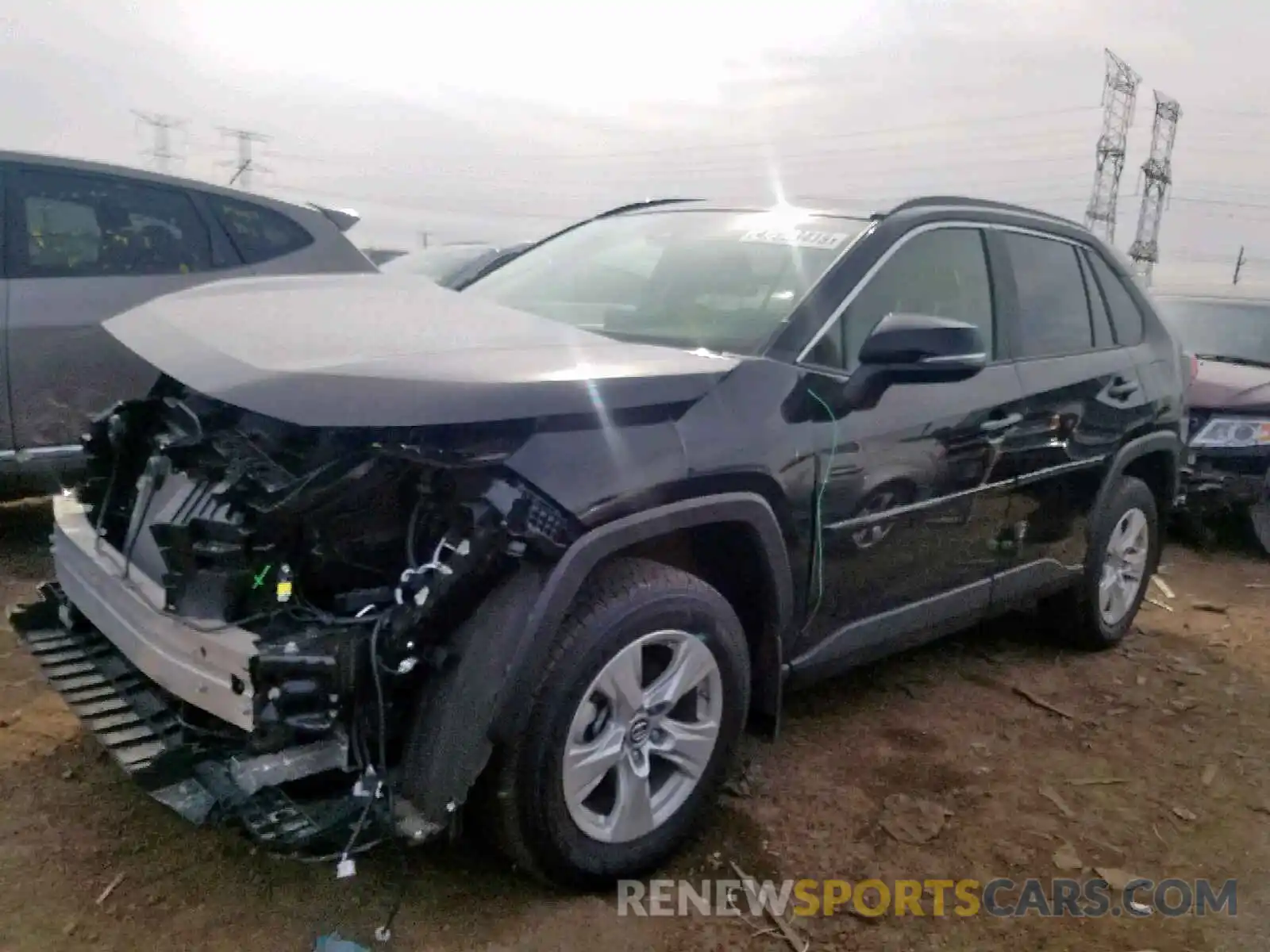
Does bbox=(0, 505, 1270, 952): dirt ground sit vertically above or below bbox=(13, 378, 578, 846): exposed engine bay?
below

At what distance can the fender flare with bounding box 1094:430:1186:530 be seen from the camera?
451 cm

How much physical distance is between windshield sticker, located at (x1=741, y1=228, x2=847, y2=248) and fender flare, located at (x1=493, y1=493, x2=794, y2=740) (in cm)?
101

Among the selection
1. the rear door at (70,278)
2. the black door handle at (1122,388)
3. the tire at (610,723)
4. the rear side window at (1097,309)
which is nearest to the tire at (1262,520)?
the black door handle at (1122,388)

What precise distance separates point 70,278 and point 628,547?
360cm

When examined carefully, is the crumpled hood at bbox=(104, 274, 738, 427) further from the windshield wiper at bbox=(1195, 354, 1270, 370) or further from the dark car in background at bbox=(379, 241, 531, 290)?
the windshield wiper at bbox=(1195, 354, 1270, 370)

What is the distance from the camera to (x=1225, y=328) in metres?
8.30

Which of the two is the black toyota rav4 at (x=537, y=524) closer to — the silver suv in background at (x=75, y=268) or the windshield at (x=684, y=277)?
the windshield at (x=684, y=277)

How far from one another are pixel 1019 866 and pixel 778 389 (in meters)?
1.54

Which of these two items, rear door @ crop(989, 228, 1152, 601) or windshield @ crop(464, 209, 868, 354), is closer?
windshield @ crop(464, 209, 868, 354)

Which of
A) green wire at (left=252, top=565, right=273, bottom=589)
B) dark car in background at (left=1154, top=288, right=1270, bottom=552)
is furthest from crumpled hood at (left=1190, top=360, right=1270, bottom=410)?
green wire at (left=252, top=565, right=273, bottom=589)

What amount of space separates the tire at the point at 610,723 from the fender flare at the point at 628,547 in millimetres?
66

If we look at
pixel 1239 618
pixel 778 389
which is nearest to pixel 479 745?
pixel 778 389

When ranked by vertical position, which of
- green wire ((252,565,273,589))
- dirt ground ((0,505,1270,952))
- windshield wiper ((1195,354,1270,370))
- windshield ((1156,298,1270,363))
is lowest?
dirt ground ((0,505,1270,952))

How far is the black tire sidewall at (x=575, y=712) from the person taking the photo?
2.48 m
